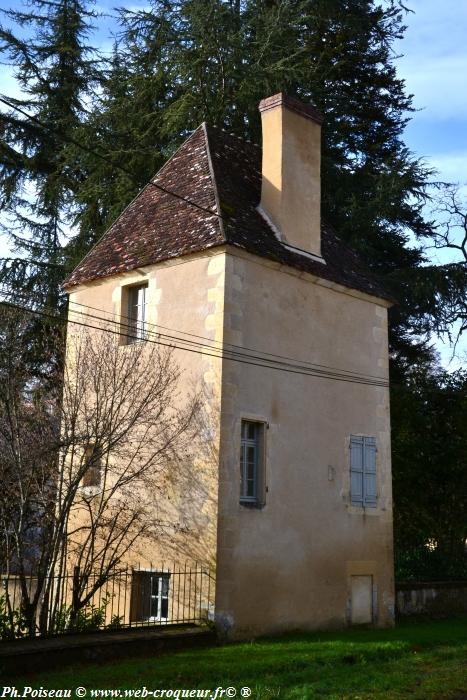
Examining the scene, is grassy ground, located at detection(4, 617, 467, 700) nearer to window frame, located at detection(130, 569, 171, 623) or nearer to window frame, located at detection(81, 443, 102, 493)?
window frame, located at detection(130, 569, 171, 623)

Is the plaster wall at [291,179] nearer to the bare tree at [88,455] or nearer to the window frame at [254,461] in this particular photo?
the bare tree at [88,455]

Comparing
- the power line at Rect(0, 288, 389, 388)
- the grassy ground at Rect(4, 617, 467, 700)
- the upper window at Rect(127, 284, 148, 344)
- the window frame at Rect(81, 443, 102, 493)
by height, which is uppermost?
the upper window at Rect(127, 284, 148, 344)

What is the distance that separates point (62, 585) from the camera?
13.2 meters

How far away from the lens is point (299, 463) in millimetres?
14117

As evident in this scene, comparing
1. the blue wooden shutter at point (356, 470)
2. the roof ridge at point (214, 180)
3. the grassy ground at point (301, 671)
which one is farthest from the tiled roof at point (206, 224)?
the grassy ground at point (301, 671)

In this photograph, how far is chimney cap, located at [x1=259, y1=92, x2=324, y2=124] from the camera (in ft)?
50.7

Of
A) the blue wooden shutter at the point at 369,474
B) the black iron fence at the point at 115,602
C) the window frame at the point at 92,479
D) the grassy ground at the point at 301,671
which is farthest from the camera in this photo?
the blue wooden shutter at the point at 369,474

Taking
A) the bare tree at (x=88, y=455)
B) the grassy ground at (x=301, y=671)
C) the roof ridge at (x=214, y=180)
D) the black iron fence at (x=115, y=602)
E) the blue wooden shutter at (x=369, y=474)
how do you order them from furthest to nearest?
the blue wooden shutter at (x=369, y=474), the roof ridge at (x=214, y=180), the bare tree at (x=88, y=455), the black iron fence at (x=115, y=602), the grassy ground at (x=301, y=671)

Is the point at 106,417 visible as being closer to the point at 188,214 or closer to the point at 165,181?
the point at 188,214

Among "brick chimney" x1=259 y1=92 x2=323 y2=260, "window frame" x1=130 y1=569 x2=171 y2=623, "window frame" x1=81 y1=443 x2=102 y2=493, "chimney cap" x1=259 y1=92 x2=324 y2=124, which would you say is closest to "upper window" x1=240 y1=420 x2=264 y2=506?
"window frame" x1=130 y1=569 x2=171 y2=623

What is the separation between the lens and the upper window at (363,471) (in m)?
15.2

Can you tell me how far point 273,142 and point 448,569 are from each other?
10676 millimetres

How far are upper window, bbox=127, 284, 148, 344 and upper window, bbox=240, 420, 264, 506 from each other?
2.67m

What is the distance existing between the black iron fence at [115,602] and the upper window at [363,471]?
3.85 meters
